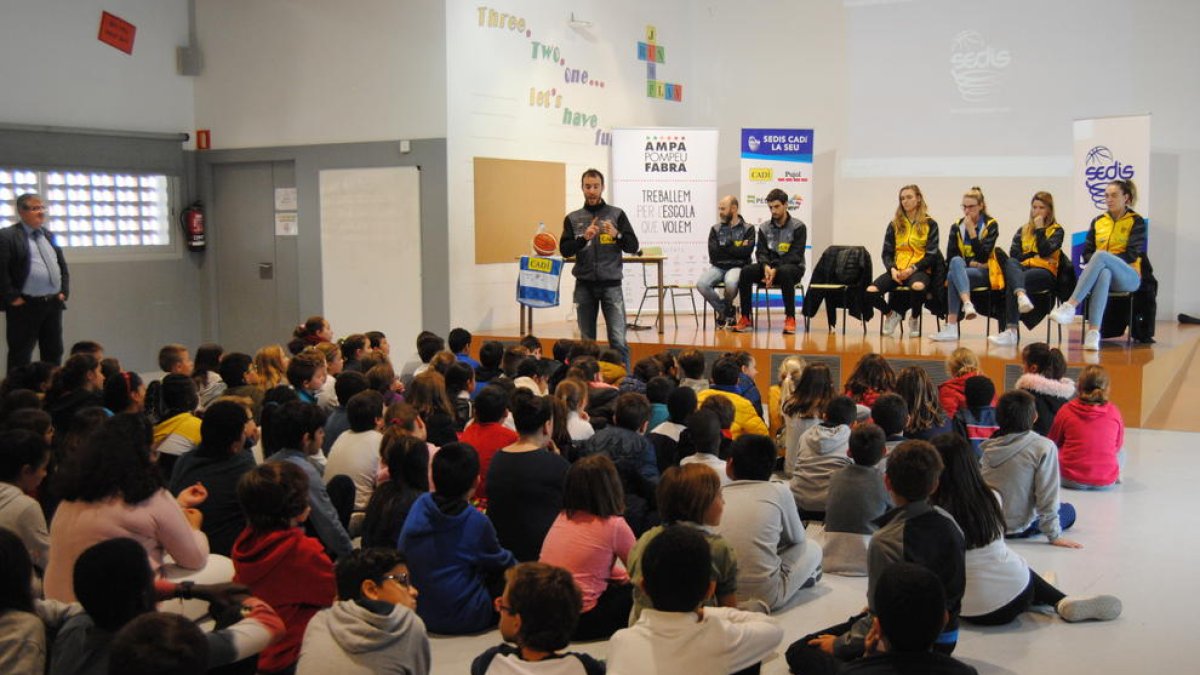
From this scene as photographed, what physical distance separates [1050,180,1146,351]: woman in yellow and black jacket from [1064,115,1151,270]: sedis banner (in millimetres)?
1509

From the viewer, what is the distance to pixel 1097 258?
8234 mm

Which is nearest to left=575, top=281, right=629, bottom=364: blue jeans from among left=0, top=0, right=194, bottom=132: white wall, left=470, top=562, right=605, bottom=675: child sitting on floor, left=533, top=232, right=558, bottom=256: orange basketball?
left=533, top=232, right=558, bottom=256: orange basketball

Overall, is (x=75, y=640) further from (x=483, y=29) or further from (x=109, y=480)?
(x=483, y=29)

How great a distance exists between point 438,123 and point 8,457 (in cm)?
651

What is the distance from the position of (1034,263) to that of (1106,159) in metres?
1.97

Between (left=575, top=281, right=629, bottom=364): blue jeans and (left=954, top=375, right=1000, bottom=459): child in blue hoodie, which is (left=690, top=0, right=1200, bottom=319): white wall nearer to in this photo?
(left=575, top=281, right=629, bottom=364): blue jeans

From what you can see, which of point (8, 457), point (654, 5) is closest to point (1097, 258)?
point (654, 5)

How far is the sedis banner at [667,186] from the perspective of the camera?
11.9 m

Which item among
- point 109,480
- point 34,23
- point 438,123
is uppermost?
point 34,23

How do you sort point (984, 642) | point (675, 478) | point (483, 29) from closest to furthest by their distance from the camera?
point (675, 478)
point (984, 642)
point (483, 29)

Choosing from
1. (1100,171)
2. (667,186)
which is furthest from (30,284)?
(1100,171)

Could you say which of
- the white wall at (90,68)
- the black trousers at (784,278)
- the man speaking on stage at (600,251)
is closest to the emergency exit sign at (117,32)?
the white wall at (90,68)

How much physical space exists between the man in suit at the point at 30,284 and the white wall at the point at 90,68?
1.63 meters

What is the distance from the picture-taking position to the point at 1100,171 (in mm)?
10055
